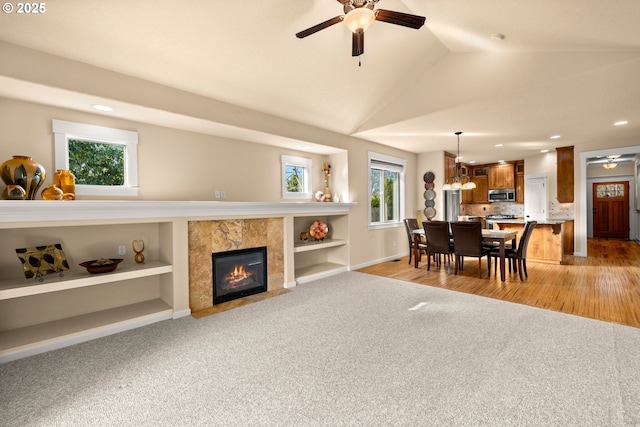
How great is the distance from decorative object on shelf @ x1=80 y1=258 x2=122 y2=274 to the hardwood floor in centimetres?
394

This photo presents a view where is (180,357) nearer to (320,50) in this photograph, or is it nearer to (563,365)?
(563,365)

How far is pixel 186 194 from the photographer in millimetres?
3820

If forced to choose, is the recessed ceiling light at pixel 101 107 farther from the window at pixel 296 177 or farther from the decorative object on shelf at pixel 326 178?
the decorative object on shelf at pixel 326 178

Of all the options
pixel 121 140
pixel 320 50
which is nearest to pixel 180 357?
pixel 121 140

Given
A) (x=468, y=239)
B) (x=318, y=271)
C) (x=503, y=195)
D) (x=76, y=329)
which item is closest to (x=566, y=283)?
(x=468, y=239)

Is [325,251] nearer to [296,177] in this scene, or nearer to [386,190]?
[296,177]

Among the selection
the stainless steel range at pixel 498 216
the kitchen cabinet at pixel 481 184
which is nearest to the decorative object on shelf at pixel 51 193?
the stainless steel range at pixel 498 216

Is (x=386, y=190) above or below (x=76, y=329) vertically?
above

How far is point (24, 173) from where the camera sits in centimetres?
255

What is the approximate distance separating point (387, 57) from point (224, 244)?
10.4 feet

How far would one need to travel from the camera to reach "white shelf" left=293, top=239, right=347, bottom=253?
15.6 feet

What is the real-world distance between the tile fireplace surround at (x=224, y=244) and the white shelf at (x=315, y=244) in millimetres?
401

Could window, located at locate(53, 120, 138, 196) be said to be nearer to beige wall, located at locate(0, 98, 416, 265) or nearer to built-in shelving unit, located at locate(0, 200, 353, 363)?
beige wall, located at locate(0, 98, 416, 265)

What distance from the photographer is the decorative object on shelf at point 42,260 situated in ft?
8.79
